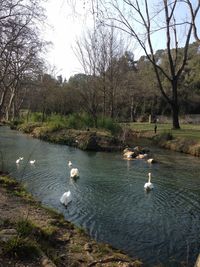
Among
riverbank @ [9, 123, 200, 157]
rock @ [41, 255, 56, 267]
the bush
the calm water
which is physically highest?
riverbank @ [9, 123, 200, 157]

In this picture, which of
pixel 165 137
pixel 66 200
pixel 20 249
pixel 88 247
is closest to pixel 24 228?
pixel 20 249

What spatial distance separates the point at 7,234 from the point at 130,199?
5.50 metres

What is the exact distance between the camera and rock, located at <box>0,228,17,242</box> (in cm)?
536

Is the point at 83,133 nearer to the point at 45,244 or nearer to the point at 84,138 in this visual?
the point at 84,138

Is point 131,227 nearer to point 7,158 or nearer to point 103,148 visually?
point 7,158

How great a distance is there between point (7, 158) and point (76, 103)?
27203 millimetres

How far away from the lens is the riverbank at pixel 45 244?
16.8ft

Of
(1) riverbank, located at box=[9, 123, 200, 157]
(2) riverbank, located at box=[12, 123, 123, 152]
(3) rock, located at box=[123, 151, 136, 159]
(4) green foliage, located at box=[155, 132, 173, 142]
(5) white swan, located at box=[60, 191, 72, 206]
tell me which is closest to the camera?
(5) white swan, located at box=[60, 191, 72, 206]

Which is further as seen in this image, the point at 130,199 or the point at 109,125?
the point at 109,125

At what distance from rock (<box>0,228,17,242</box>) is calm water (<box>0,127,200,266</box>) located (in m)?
2.23

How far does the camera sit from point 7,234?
18.4ft

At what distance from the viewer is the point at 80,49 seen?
35.6 m

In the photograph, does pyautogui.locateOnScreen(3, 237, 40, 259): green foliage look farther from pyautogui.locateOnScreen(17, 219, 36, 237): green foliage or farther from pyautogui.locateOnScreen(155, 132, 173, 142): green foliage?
pyautogui.locateOnScreen(155, 132, 173, 142): green foliage

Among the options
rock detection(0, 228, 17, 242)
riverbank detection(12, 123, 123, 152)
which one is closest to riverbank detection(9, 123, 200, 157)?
riverbank detection(12, 123, 123, 152)
